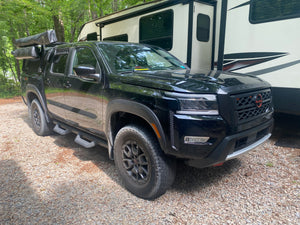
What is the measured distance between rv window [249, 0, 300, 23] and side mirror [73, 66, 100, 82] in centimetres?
324

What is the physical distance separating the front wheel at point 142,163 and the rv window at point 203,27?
381 centimetres

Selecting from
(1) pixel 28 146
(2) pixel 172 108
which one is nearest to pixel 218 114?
(2) pixel 172 108

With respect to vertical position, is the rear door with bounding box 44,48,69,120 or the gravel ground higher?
the rear door with bounding box 44,48,69,120

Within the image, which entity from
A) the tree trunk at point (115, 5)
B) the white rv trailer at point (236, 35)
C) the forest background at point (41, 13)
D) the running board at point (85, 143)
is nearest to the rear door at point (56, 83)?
the running board at point (85, 143)

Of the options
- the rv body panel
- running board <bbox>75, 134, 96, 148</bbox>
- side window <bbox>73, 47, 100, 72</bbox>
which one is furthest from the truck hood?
the rv body panel

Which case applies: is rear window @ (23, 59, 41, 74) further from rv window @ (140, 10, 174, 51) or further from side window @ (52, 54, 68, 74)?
rv window @ (140, 10, 174, 51)

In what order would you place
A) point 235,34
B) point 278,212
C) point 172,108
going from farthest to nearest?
point 235,34 → point 278,212 → point 172,108

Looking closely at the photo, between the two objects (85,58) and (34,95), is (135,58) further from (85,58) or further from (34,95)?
(34,95)

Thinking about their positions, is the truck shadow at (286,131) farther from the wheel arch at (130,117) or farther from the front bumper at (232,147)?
the wheel arch at (130,117)

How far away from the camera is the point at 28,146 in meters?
4.62

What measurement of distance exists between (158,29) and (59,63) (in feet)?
Result: 9.79

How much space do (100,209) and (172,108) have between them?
1.41 meters

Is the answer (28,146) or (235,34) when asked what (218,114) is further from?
(28,146)

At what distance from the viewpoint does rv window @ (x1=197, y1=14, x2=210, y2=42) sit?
561 cm
